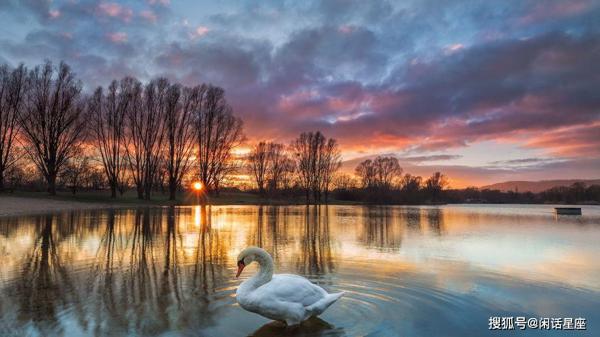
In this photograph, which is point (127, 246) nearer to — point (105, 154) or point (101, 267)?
point (101, 267)

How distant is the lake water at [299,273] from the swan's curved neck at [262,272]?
1.91 feet

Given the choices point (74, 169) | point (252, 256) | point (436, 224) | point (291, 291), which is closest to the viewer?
point (291, 291)

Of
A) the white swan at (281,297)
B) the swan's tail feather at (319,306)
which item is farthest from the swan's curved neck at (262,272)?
the swan's tail feather at (319,306)

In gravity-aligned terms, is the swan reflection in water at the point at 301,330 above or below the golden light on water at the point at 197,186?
below

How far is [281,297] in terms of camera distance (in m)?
5.66

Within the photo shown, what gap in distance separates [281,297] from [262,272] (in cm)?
58

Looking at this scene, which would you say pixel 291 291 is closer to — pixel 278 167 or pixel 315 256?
pixel 315 256

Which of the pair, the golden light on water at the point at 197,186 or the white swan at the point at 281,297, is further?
the golden light on water at the point at 197,186

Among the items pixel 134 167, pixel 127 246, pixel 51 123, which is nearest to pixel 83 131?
pixel 51 123

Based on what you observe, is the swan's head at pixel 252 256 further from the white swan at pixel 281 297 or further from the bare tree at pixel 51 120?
the bare tree at pixel 51 120

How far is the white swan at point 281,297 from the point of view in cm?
555

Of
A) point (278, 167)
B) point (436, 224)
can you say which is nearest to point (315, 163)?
point (278, 167)

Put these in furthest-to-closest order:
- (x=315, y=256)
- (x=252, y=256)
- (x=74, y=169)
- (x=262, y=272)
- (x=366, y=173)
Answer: (x=366, y=173) → (x=74, y=169) → (x=315, y=256) → (x=252, y=256) → (x=262, y=272)

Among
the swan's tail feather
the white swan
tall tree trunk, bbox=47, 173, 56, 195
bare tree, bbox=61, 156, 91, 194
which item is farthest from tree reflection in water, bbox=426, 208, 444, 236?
bare tree, bbox=61, 156, 91, 194
